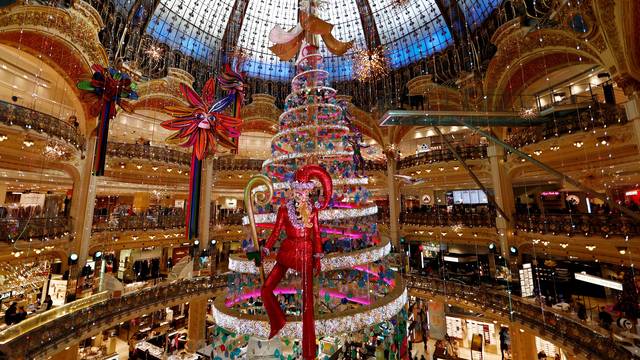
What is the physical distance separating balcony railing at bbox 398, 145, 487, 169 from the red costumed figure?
53.8 ft

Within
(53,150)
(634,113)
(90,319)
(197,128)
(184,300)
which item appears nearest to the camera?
(197,128)

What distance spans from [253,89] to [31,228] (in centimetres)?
1583

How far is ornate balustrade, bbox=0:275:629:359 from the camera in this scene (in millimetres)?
8516

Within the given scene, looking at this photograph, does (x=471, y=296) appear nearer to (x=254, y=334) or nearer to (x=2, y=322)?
(x=254, y=334)

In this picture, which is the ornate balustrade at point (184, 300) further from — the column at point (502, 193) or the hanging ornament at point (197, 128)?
the hanging ornament at point (197, 128)

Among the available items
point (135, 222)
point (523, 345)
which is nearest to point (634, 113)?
point (523, 345)

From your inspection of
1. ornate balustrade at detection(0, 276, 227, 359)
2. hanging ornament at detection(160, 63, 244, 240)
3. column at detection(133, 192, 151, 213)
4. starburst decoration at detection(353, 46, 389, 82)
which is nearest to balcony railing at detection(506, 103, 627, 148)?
starburst decoration at detection(353, 46, 389, 82)

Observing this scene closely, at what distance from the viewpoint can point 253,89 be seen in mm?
22453

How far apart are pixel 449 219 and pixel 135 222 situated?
19926 millimetres

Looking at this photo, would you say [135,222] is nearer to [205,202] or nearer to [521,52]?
[205,202]

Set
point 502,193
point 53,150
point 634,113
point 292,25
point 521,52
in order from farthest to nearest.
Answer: point 292,25 < point 502,193 < point 521,52 < point 53,150 < point 634,113

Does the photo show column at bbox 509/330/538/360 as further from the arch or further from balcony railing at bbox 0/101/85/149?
balcony railing at bbox 0/101/85/149

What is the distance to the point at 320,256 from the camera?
360cm

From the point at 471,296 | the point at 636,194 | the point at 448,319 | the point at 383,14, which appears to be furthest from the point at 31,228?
the point at 636,194
